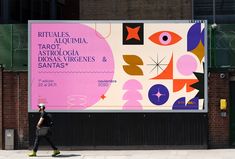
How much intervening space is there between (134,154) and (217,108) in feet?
10.8

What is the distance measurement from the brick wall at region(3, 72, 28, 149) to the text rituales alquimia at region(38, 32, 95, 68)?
938 millimetres

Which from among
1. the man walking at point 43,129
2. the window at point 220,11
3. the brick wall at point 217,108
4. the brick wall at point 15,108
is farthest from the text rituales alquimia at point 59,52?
the window at point 220,11


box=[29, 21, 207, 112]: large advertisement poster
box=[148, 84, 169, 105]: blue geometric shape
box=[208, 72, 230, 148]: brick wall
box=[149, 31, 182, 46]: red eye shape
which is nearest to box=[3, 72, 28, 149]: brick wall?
box=[29, 21, 207, 112]: large advertisement poster

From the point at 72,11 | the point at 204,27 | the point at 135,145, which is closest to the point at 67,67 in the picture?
the point at 135,145

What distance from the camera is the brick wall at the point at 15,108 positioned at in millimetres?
18750

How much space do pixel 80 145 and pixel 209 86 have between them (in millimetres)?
4832

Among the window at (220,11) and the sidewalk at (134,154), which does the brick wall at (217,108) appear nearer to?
the sidewalk at (134,154)

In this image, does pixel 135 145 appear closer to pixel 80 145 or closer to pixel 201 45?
pixel 80 145

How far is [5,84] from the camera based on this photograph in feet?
61.7

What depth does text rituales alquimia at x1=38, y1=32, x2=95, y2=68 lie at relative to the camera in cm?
1855

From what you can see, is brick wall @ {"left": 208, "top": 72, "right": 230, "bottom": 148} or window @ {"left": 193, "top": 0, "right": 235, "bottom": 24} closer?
brick wall @ {"left": 208, "top": 72, "right": 230, "bottom": 148}

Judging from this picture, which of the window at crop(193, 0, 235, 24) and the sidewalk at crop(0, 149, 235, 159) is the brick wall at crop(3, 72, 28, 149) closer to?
the sidewalk at crop(0, 149, 235, 159)

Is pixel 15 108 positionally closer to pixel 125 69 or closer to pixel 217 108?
pixel 125 69

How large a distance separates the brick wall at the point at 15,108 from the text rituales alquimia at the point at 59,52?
938mm
